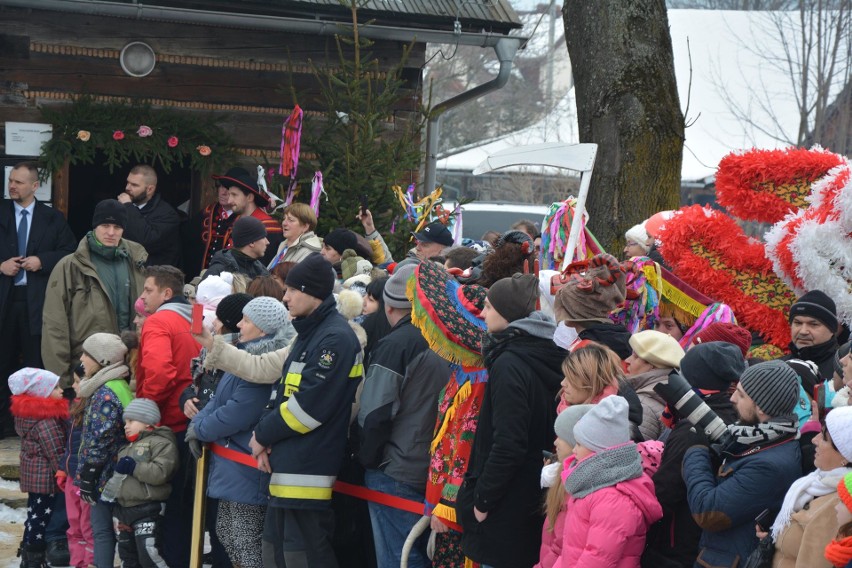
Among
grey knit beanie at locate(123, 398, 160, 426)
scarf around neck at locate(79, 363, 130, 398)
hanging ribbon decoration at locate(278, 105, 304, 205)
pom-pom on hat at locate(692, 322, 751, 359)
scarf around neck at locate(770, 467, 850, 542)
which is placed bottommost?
grey knit beanie at locate(123, 398, 160, 426)

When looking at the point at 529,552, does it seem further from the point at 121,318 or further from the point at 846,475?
the point at 121,318

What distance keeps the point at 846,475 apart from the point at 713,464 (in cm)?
78

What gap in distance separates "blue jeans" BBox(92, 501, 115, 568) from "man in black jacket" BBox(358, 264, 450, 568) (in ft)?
5.89

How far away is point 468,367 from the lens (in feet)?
16.7

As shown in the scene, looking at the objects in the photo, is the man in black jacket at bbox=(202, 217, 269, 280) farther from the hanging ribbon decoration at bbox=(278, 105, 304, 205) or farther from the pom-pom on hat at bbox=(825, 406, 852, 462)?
the pom-pom on hat at bbox=(825, 406, 852, 462)

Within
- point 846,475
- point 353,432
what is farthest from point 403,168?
point 846,475

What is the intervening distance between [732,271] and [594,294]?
3.91 ft

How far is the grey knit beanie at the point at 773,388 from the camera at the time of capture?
3887 mm

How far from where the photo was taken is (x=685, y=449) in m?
4.19

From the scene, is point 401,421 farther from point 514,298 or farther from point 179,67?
point 179,67

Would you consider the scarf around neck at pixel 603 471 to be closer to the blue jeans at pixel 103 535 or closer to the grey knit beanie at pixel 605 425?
the grey knit beanie at pixel 605 425

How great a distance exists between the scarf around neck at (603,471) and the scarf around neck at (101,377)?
3.20 metres

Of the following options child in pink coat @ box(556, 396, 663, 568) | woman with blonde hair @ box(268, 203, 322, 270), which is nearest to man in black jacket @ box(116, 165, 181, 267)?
woman with blonde hair @ box(268, 203, 322, 270)

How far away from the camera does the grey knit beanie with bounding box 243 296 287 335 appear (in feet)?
19.0
